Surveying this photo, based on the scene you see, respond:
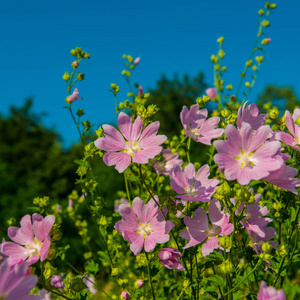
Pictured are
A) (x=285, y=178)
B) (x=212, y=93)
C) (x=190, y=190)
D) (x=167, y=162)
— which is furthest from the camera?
(x=212, y=93)

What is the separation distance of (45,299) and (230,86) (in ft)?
5.15

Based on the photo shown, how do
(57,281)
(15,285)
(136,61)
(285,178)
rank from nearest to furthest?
(15,285) → (285,178) → (57,281) → (136,61)

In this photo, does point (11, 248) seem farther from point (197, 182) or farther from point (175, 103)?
point (175, 103)

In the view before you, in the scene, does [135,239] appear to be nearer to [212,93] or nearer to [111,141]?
[111,141]

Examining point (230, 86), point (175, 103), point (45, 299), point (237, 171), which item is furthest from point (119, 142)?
point (175, 103)

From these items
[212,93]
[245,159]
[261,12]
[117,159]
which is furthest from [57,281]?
[261,12]

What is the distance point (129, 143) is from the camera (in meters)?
1.17

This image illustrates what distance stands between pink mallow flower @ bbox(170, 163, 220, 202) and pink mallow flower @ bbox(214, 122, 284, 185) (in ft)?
0.49

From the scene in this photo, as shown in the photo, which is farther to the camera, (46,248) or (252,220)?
(252,220)

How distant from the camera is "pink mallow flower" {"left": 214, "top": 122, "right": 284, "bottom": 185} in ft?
3.08

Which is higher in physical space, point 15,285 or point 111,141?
point 111,141

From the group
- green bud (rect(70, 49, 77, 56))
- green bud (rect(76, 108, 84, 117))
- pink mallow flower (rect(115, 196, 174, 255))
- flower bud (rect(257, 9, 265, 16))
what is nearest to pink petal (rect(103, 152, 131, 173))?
pink mallow flower (rect(115, 196, 174, 255))

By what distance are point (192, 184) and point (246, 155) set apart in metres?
0.27

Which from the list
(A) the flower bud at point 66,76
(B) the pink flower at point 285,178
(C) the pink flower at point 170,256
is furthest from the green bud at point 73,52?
(B) the pink flower at point 285,178
